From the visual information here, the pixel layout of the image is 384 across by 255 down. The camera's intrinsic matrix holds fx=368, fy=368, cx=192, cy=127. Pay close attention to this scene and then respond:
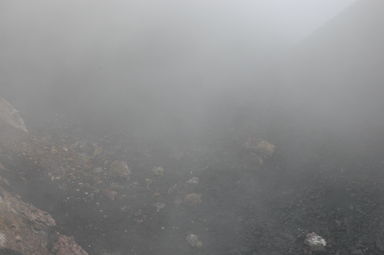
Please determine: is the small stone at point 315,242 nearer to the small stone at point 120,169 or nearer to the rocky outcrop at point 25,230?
the rocky outcrop at point 25,230

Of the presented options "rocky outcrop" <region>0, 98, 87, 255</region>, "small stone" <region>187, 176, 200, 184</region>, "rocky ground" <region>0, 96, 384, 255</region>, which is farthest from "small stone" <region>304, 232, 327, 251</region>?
"rocky outcrop" <region>0, 98, 87, 255</region>

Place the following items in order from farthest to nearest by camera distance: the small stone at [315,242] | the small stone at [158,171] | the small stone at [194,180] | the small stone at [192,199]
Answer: the small stone at [158,171] < the small stone at [194,180] < the small stone at [192,199] < the small stone at [315,242]

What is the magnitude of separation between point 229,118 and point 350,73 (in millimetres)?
15827

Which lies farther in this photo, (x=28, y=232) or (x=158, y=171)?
Answer: (x=158, y=171)

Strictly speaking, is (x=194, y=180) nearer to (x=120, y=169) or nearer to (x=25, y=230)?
(x=120, y=169)

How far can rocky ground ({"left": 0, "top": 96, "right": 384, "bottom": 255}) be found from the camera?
24.0 metres

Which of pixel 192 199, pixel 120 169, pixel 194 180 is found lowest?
pixel 192 199

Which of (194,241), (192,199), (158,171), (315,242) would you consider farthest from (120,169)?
(315,242)

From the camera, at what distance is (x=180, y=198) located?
29.4 metres

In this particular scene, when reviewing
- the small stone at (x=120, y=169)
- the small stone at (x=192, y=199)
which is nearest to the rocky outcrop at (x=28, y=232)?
→ the small stone at (x=120, y=169)

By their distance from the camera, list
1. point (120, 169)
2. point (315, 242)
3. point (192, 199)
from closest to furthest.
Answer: point (315, 242)
point (192, 199)
point (120, 169)

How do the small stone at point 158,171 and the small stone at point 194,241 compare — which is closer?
the small stone at point 194,241

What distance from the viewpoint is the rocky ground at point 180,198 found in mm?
24016

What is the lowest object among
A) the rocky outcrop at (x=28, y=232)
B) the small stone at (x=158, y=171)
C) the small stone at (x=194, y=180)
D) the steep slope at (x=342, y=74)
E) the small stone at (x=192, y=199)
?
the rocky outcrop at (x=28, y=232)
